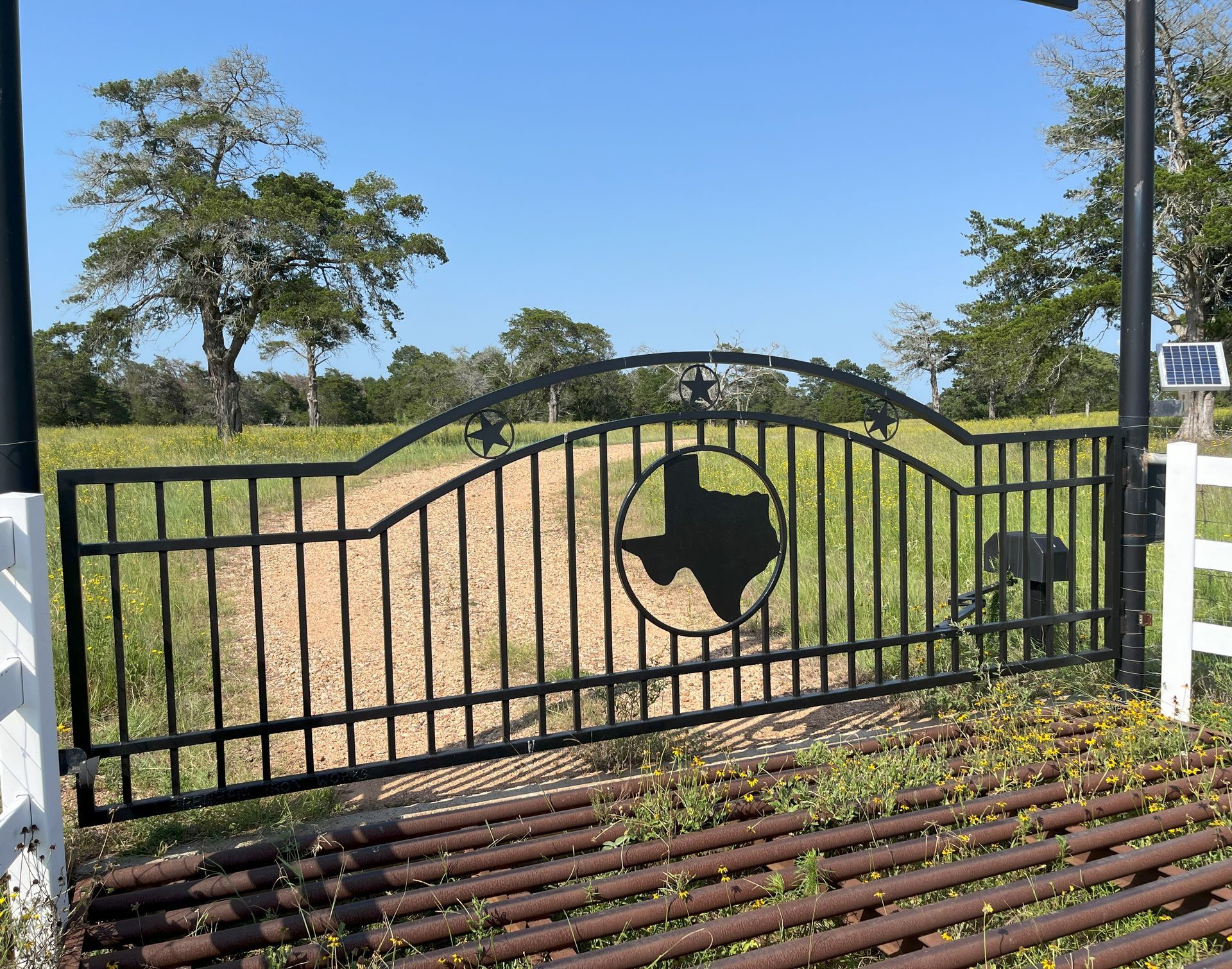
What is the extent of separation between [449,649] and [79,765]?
364 cm

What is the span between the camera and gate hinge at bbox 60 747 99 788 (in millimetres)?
2805

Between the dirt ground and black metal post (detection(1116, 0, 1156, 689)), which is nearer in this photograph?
the dirt ground

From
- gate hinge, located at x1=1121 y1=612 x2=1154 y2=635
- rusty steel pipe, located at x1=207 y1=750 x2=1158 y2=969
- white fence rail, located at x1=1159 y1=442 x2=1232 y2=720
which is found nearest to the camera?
rusty steel pipe, located at x1=207 y1=750 x2=1158 y2=969

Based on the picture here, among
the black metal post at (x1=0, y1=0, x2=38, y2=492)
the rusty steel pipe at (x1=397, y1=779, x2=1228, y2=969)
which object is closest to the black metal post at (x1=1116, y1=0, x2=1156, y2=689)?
the rusty steel pipe at (x1=397, y1=779, x2=1228, y2=969)

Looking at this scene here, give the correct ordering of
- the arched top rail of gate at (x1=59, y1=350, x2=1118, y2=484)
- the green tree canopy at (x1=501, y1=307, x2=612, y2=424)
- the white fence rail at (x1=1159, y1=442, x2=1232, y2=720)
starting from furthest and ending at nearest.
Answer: the green tree canopy at (x1=501, y1=307, x2=612, y2=424), the white fence rail at (x1=1159, y1=442, x2=1232, y2=720), the arched top rail of gate at (x1=59, y1=350, x2=1118, y2=484)

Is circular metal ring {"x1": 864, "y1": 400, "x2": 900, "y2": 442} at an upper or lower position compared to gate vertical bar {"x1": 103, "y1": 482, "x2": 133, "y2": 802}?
upper

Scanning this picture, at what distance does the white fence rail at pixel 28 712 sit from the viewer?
8.08ft

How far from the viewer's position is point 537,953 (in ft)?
7.80

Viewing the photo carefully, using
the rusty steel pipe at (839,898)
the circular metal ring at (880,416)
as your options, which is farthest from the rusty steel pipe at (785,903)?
the circular metal ring at (880,416)

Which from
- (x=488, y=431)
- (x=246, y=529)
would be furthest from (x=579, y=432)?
(x=246, y=529)

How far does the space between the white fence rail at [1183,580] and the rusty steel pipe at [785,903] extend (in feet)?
4.09

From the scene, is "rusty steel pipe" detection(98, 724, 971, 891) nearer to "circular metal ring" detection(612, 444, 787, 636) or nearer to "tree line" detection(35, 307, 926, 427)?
"circular metal ring" detection(612, 444, 787, 636)

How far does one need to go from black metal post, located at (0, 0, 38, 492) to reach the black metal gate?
0.18 meters

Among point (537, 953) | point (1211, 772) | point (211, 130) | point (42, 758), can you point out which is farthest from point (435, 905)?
point (211, 130)
